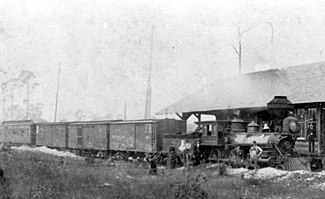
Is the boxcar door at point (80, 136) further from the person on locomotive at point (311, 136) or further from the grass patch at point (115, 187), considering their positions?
the grass patch at point (115, 187)

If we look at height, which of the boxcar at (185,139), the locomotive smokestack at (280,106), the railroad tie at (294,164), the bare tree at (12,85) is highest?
the bare tree at (12,85)

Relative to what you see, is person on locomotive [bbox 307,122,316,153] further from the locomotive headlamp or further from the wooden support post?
the locomotive headlamp

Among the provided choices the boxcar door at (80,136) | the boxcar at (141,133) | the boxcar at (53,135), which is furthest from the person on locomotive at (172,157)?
the boxcar at (53,135)

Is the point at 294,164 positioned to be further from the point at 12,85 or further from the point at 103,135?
the point at 12,85

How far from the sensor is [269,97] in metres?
20.9

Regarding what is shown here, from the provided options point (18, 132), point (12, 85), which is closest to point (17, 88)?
point (12, 85)

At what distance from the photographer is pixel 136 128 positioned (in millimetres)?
22703

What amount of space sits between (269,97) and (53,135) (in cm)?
1638

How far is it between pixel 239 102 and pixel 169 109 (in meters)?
5.88

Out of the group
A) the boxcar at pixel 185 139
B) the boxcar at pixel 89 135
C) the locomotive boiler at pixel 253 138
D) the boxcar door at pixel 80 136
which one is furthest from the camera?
the boxcar door at pixel 80 136

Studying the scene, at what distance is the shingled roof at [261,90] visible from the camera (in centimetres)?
1973

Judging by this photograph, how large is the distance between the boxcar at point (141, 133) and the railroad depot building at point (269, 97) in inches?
108

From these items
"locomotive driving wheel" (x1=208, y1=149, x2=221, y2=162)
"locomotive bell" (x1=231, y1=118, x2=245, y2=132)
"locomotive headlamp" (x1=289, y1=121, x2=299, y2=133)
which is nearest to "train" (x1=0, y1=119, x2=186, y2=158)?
"locomotive driving wheel" (x1=208, y1=149, x2=221, y2=162)

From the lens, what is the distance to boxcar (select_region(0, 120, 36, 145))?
32.9 m
